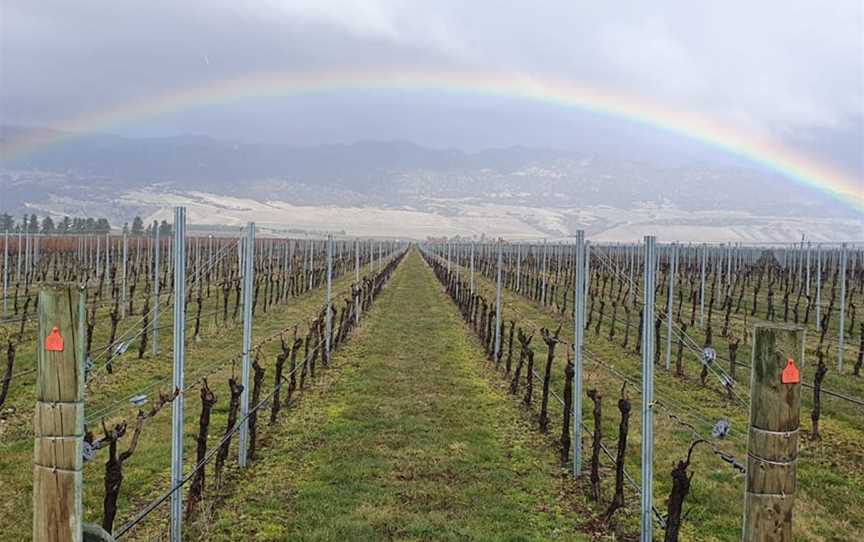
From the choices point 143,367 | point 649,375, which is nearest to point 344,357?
point 143,367

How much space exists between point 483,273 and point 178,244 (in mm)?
36424

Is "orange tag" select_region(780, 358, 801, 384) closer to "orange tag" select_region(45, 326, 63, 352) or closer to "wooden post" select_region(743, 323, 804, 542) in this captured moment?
"wooden post" select_region(743, 323, 804, 542)

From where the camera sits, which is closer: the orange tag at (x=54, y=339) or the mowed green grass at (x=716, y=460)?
the orange tag at (x=54, y=339)

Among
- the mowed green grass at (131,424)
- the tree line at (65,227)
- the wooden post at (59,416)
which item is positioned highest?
the tree line at (65,227)

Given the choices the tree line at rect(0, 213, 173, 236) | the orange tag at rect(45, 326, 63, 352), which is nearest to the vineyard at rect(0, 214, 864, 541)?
the orange tag at rect(45, 326, 63, 352)

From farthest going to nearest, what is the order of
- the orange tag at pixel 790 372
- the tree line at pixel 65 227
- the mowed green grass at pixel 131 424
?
the tree line at pixel 65 227 → the mowed green grass at pixel 131 424 → the orange tag at pixel 790 372

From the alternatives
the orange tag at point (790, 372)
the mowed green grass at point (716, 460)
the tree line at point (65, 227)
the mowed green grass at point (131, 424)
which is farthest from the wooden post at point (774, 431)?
the tree line at point (65, 227)

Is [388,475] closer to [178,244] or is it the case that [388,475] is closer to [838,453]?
[178,244]

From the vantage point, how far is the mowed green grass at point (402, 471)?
563 cm

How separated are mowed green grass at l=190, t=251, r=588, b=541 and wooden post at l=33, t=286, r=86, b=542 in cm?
305

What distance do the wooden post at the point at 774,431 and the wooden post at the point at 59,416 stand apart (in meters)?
2.53

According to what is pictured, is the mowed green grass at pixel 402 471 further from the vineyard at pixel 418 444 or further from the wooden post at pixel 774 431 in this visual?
the wooden post at pixel 774 431

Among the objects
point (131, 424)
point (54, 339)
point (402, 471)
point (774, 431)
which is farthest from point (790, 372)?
point (131, 424)

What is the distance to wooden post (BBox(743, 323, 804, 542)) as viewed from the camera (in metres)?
2.53
